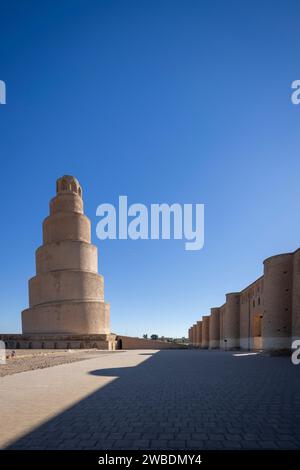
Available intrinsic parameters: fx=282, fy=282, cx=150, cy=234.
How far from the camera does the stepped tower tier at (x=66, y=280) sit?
3266 centimetres

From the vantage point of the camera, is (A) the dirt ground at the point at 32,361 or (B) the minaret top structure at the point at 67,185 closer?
(A) the dirt ground at the point at 32,361

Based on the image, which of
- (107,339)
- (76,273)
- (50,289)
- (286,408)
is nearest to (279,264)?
(286,408)

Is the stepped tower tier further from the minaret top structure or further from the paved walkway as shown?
the paved walkway

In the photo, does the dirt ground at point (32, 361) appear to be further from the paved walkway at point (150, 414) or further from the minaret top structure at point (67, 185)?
the minaret top structure at point (67, 185)

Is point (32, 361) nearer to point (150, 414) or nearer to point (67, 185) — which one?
point (150, 414)

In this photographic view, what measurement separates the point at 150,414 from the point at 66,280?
3106cm

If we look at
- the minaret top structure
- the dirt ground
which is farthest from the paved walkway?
the minaret top structure

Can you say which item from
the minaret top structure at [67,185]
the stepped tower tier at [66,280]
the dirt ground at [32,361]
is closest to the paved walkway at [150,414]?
the dirt ground at [32,361]

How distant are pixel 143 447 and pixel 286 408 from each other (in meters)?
3.00

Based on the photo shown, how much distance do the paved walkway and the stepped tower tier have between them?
2614cm

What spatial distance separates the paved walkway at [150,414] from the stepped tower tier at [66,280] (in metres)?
26.1

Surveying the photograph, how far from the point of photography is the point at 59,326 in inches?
1267
